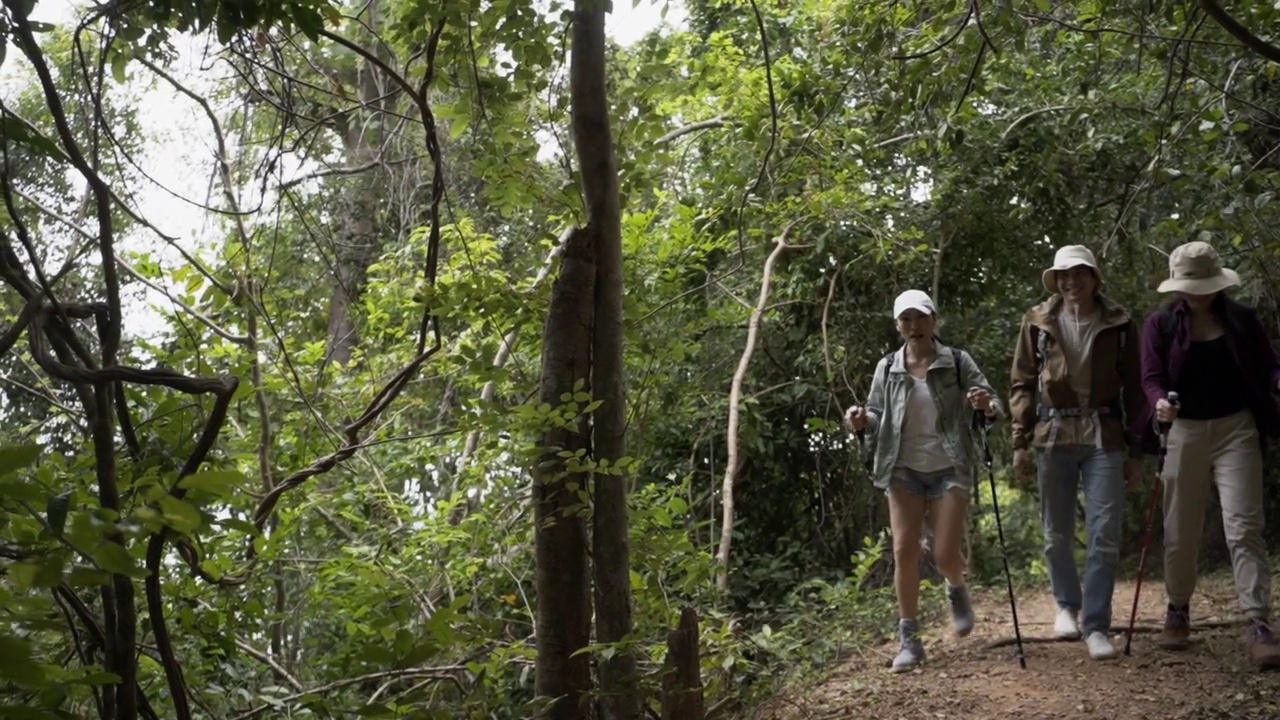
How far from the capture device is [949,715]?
5.00 m

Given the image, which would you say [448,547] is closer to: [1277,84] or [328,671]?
[328,671]

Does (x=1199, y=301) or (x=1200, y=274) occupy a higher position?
(x=1200, y=274)

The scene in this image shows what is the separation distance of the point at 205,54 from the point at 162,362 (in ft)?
4.73

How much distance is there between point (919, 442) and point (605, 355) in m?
2.26

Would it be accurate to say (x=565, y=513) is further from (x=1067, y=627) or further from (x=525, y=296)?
(x=1067, y=627)

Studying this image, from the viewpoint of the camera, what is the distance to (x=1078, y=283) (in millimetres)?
5523

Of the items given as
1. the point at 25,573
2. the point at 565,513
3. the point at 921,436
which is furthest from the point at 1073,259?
the point at 25,573

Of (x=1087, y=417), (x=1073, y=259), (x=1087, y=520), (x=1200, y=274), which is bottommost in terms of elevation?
(x=1087, y=520)

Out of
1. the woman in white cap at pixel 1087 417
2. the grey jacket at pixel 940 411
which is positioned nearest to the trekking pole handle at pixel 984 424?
the grey jacket at pixel 940 411

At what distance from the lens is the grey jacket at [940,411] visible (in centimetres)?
555

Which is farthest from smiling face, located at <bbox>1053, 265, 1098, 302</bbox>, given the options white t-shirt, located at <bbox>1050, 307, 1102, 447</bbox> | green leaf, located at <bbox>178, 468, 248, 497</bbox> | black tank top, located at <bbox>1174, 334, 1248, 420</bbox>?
green leaf, located at <bbox>178, 468, 248, 497</bbox>

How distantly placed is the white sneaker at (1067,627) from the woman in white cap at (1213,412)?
1.76 feet

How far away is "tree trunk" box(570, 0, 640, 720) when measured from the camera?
375cm

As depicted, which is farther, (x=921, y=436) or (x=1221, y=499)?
(x=921, y=436)
